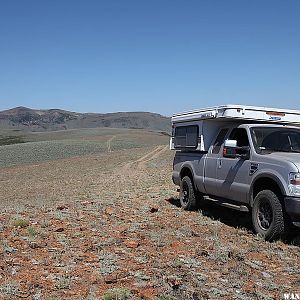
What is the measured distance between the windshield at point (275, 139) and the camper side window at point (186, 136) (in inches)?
73.5

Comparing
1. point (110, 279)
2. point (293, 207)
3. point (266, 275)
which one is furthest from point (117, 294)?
point (293, 207)

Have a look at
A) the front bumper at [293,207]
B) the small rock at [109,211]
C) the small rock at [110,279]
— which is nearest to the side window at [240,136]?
the front bumper at [293,207]

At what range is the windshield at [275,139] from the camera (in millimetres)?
8461

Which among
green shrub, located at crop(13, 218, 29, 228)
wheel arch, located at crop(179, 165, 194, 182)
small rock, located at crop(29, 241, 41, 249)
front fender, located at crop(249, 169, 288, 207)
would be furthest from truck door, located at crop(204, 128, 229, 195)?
small rock, located at crop(29, 241, 41, 249)

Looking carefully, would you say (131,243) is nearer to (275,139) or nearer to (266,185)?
(266,185)

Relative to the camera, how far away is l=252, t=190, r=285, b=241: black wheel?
23.7 feet

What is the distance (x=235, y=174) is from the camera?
870cm

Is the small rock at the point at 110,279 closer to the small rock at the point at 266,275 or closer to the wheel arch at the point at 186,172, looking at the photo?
the small rock at the point at 266,275

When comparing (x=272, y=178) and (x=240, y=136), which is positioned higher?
(x=240, y=136)

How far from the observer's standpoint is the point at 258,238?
24.7 ft

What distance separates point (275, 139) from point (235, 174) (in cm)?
104

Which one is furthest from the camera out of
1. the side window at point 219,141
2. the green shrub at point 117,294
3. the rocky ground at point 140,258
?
the side window at point 219,141

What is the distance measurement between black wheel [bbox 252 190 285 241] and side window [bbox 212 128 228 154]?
2.10 metres

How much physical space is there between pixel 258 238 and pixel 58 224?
12.4ft
